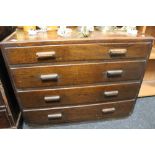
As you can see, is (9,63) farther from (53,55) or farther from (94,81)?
(94,81)

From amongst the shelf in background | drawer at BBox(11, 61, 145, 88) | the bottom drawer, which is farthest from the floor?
drawer at BBox(11, 61, 145, 88)

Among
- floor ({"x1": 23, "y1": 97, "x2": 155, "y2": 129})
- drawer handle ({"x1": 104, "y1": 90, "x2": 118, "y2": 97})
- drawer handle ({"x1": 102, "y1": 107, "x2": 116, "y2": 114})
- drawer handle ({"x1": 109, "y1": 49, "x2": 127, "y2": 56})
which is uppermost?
drawer handle ({"x1": 109, "y1": 49, "x2": 127, "y2": 56})

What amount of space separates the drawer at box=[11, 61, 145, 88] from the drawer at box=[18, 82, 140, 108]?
→ 0.17ft

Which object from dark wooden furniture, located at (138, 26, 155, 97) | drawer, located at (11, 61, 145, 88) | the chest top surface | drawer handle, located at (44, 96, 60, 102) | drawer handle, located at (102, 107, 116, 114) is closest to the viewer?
the chest top surface

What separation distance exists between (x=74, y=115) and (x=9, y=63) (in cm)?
63

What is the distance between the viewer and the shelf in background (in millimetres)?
1682

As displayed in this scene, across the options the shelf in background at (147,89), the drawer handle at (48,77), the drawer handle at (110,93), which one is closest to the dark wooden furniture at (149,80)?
the shelf in background at (147,89)

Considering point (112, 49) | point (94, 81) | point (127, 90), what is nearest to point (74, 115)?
point (94, 81)

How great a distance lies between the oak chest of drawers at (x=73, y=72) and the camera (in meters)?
0.95

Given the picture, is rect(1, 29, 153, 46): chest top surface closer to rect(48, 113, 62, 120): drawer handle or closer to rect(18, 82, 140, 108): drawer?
rect(18, 82, 140, 108): drawer

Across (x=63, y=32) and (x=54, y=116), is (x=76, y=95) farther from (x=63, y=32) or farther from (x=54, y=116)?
(x=63, y=32)

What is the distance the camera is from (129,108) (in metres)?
1.36

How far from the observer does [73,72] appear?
3.47 ft
